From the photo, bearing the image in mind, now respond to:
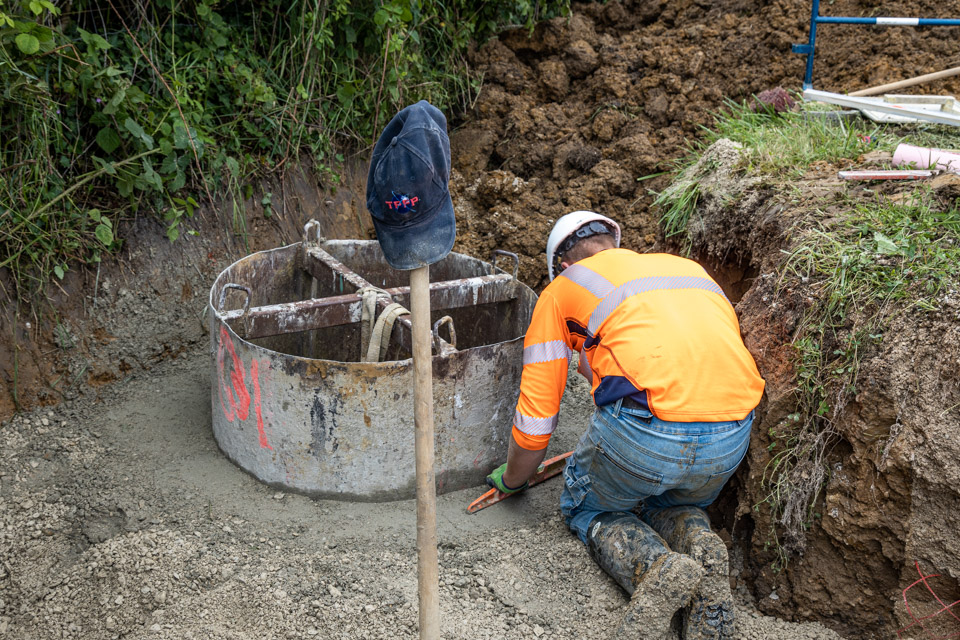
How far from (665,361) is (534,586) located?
0.90 meters

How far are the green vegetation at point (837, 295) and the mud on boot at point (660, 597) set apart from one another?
47 centimetres

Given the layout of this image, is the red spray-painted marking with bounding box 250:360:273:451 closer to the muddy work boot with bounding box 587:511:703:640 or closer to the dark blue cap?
the dark blue cap

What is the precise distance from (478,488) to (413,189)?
1.76 meters

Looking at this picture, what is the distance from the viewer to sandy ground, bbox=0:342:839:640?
2387 mm

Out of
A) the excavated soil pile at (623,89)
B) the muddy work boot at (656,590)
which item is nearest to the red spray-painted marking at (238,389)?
the muddy work boot at (656,590)

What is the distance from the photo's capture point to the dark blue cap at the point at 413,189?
1611 mm

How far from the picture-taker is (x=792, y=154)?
3357 mm

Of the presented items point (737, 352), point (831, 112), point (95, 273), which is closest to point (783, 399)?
point (737, 352)

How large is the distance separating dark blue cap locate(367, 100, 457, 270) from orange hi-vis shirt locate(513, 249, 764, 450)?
88 cm

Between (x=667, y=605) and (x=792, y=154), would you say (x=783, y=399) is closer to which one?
(x=667, y=605)

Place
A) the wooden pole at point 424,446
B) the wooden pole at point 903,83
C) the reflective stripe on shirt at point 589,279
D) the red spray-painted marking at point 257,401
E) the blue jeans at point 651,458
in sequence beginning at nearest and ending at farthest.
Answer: the wooden pole at point 424,446 → the blue jeans at point 651,458 → the reflective stripe on shirt at point 589,279 → the red spray-painted marking at point 257,401 → the wooden pole at point 903,83

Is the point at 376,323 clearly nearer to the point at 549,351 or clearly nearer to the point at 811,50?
the point at 549,351

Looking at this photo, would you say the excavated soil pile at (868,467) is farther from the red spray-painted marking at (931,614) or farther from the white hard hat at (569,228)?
the white hard hat at (569,228)

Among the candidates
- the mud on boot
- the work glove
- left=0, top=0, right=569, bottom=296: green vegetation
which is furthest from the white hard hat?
left=0, top=0, right=569, bottom=296: green vegetation
